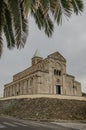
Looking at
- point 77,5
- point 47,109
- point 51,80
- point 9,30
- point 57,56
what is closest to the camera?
point 77,5

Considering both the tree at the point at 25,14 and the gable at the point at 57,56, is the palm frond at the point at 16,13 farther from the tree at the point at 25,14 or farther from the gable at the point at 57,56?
the gable at the point at 57,56

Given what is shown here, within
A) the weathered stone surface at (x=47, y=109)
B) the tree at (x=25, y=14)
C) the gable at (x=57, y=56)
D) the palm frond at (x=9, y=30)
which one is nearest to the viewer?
the tree at (x=25, y=14)

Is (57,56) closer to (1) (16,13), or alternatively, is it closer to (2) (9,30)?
(2) (9,30)

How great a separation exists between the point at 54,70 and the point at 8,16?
50627mm

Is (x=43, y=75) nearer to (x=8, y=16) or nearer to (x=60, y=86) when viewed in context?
(x=60, y=86)

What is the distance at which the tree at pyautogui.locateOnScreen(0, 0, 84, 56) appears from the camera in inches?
347

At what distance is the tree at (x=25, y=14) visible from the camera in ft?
28.9

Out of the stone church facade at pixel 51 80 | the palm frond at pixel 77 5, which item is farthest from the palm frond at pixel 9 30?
the stone church facade at pixel 51 80

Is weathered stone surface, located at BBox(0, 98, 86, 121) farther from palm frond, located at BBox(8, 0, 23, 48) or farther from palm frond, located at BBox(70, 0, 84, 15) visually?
palm frond, located at BBox(70, 0, 84, 15)

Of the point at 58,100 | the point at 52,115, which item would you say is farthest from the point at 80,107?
the point at 52,115

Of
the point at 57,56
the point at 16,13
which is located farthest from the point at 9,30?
the point at 57,56

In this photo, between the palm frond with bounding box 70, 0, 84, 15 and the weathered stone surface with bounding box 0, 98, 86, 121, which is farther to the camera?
the weathered stone surface with bounding box 0, 98, 86, 121

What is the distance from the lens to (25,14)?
8.20 metres

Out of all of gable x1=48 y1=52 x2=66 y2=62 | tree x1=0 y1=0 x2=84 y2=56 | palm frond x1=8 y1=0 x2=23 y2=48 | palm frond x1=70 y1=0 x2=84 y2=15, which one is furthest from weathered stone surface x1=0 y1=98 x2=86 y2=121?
palm frond x1=70 y1=0 x2=84 y2=15
